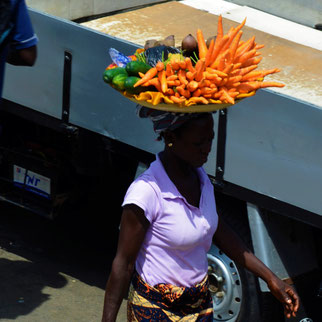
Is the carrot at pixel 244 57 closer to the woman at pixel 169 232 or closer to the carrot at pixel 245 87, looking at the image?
the carrot at pixel 245 87

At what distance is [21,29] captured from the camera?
280 centimetres

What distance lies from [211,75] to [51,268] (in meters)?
3.34

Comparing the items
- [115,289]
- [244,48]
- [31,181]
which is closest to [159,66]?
[244,48]

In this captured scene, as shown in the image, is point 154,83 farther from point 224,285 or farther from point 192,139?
point 224,285

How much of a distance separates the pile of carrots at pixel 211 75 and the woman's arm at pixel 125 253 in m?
0.48

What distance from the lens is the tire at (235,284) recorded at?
4840mm

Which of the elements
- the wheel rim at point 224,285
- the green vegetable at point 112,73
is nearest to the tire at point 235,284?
the wheel rim at point 224,285

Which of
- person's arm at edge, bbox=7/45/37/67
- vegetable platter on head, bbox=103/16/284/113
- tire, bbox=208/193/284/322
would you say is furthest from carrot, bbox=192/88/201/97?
tire, bbox=208/193/284/322

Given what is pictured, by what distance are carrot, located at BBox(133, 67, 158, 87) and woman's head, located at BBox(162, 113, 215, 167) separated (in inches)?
10.0

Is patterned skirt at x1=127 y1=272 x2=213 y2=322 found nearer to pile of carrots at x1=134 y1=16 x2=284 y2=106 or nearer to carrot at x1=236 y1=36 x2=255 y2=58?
pile of carrots at x1=134 y1=16 x2=284 y2=106

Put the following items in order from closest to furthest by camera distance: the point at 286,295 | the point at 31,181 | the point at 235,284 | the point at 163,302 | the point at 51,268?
1. the point at 163,302
2. the point at 286,295
3. the point at 235,284
4. the point at 31,181
5. the point at 51,268

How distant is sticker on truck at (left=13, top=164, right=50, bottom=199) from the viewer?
18.9ft

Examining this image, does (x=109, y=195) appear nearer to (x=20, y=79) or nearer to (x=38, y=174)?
(x=38, y=174)

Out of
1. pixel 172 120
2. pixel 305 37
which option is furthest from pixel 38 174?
pixel 172 120
